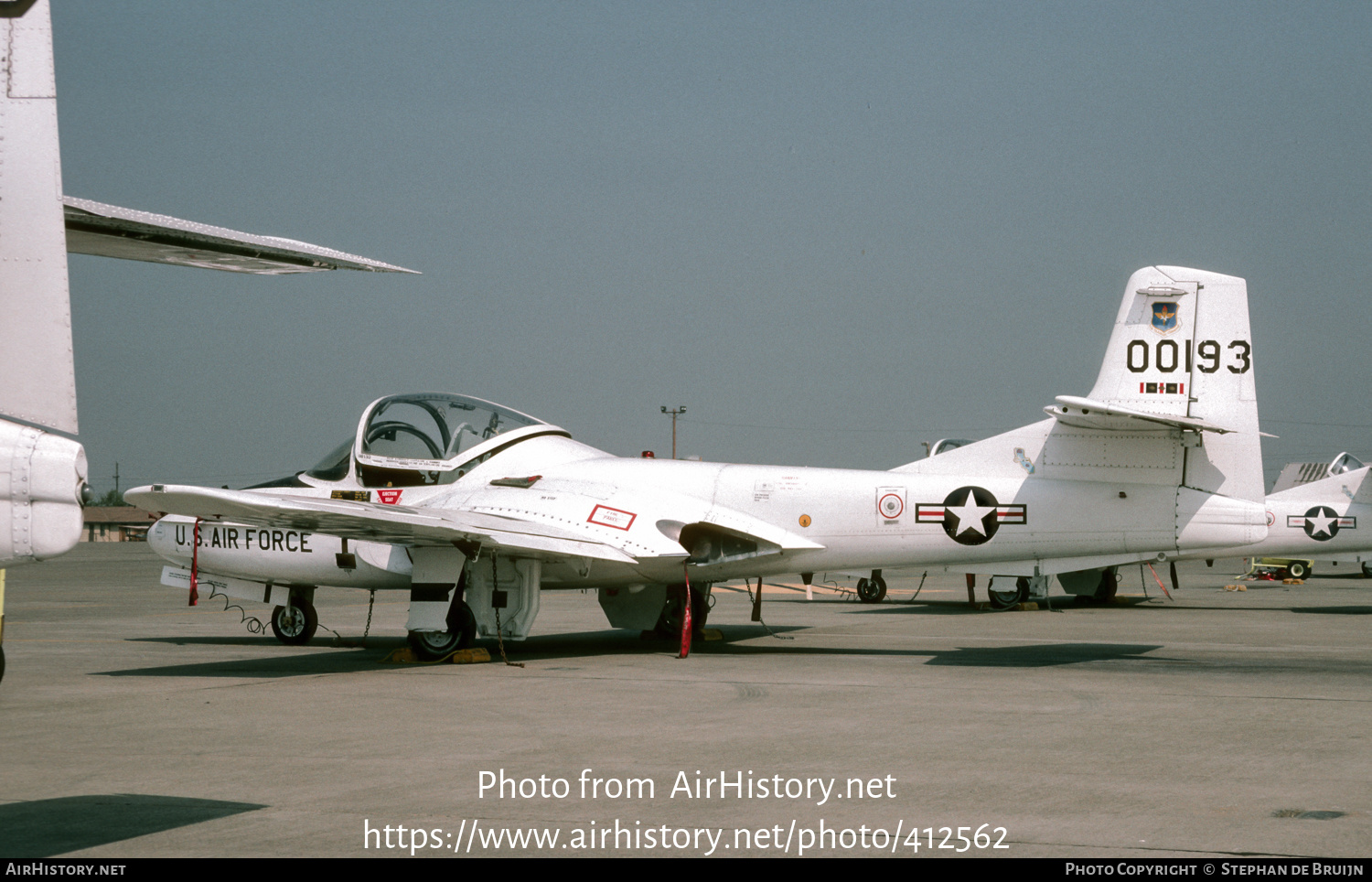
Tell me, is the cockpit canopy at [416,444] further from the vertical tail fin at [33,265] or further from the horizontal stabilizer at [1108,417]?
the vertical tail fin at [33,265]

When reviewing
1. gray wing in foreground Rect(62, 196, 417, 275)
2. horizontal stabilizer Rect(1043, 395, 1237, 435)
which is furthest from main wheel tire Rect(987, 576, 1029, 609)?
gray wing in foreground Rect(62, 196, 417, 275)

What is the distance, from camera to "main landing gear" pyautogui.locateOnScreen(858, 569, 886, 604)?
26047mm

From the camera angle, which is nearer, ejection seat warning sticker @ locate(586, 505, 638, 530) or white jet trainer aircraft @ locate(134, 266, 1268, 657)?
white jet trainer aircraft @ locate(134, 266, 1268, 657)

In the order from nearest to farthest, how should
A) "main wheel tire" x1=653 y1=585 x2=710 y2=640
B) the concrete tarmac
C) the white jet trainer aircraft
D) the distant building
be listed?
the concrete tarmac, the white jet trainer aircraft, "main wheel tire" x1=653 y1=585 x2=710 y2=640, the distant building

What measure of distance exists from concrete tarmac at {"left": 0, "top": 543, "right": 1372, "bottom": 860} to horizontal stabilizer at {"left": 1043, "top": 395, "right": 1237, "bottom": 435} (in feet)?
7.82

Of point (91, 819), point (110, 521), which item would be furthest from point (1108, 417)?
point (110, 521)

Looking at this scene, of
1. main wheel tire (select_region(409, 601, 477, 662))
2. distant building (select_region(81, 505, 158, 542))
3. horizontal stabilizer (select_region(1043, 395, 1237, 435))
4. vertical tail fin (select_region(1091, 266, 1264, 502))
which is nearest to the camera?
main wheel tire (select_region(409, 601, 477, 662))

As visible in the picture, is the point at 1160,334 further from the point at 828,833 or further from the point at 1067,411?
the point at 828,833

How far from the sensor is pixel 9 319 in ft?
17.0

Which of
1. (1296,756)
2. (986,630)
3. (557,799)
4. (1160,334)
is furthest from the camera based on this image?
(986,630)

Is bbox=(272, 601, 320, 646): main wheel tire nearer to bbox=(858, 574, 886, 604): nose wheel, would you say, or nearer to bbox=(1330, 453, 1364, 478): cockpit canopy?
bbox=(858, 574, 886, 604): nose wheel

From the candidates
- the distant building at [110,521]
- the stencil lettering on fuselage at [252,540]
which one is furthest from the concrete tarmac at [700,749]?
the distant building at [110,521]
